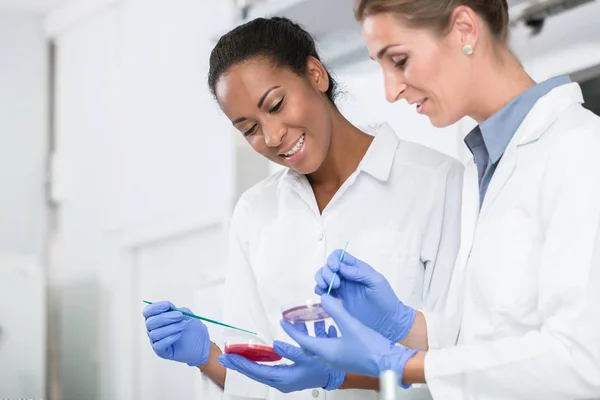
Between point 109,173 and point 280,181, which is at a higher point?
point 109,173

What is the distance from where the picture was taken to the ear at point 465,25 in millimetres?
1372

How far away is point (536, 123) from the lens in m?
1.31

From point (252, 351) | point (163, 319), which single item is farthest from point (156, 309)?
point (252, 351)

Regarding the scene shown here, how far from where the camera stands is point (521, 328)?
1243mm

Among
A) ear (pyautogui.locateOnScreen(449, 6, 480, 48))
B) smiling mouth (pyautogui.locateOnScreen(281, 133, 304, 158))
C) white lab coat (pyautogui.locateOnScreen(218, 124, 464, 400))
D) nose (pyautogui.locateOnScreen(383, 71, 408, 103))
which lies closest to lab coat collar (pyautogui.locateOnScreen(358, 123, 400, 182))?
white lab coat (pyautogui.locateOnScreen(218, 124, 464, 400))

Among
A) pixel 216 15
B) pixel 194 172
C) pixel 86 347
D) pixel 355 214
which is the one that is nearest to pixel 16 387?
pixel 86 347

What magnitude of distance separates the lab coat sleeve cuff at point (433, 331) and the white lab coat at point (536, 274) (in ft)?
0.20

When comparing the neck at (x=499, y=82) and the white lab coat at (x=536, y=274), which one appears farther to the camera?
the neck at (x=499, y=82)

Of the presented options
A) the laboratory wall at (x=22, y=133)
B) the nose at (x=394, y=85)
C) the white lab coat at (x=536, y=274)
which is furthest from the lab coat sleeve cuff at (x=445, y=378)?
the laboratory wall at (x=22, y=133)

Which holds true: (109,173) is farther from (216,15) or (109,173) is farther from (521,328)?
(521,328)

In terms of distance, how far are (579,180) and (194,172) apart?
6.46ft

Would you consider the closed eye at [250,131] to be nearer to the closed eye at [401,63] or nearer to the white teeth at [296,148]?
the white teeth at [296,148]

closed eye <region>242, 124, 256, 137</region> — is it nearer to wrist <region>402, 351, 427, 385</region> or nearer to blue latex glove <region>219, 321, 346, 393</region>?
blue latex glove <region>219, 321, 346, 393</region>

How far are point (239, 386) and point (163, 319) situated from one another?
0.79 ft
